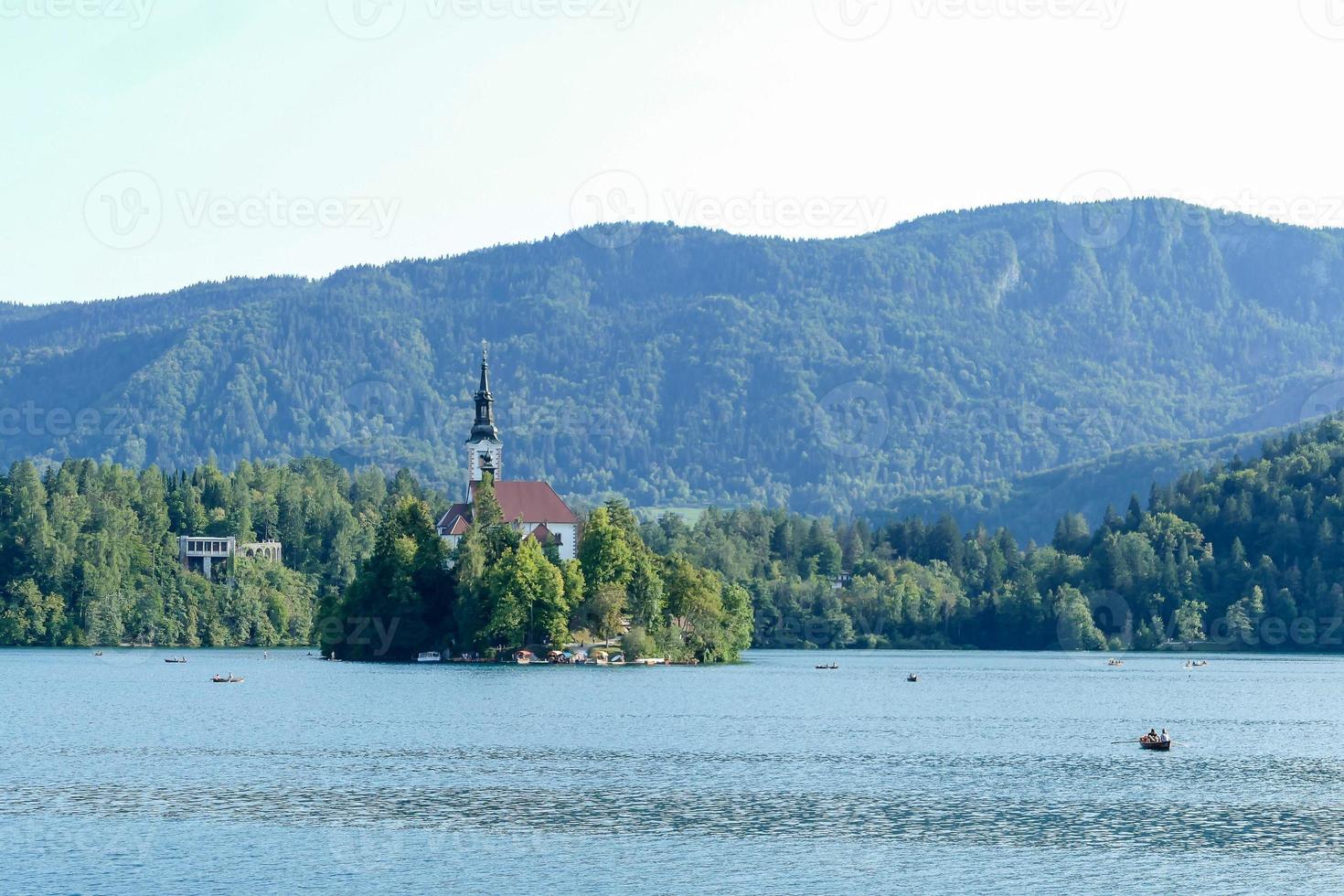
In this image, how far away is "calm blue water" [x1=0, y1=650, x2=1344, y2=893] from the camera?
5738 cm

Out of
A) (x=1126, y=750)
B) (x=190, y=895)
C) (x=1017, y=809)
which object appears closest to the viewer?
(x=190, y=895)

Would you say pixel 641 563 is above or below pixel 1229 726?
above

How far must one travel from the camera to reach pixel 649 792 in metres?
75.3

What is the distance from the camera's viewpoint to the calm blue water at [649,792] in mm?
57375

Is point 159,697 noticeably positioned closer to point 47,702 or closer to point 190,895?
point 47,702

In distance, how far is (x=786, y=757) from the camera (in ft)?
293

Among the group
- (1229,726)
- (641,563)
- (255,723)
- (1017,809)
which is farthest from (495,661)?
(1017,809)

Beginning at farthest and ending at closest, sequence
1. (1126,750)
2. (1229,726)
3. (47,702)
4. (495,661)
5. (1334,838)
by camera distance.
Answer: (495,661) < (47,702) < (1229,726) < (1126,750) < (1334,838)

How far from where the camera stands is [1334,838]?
213 ft

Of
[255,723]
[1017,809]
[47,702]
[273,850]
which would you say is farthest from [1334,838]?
[47,702]

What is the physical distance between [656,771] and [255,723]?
106ft

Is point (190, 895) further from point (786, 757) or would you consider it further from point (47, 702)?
point (47, 702)

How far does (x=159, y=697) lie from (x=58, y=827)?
68096 millimetres

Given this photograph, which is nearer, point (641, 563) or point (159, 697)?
point (159, 697)
